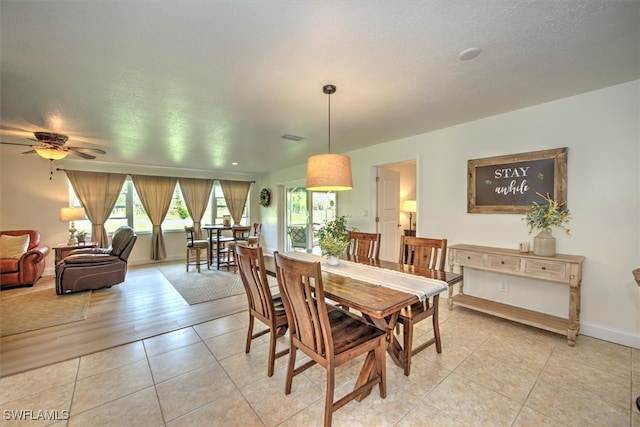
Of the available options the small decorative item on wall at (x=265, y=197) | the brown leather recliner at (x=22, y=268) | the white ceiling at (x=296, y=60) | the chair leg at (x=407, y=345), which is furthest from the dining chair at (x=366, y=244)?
the brown leather recliner at (x=22, y=268)

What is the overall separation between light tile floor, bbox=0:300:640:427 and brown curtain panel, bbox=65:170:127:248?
433 cm

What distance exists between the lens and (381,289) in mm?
1833

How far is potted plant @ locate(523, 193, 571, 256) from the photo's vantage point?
2.57 metres

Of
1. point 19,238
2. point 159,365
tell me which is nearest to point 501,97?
point 159,365

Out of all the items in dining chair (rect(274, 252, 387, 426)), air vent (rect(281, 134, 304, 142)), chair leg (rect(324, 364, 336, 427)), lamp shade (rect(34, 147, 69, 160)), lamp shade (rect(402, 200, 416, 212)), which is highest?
air vent (rect(281, 134, 304, 142))

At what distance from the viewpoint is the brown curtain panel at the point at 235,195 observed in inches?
286

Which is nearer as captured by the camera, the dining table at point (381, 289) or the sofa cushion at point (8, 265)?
the dining table at point (381, 289)

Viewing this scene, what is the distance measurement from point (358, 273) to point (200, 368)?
153 cm

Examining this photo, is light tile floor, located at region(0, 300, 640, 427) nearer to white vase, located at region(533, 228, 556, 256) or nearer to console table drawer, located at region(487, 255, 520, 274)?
console table drawer, located at region(487, 255, 520, 274)

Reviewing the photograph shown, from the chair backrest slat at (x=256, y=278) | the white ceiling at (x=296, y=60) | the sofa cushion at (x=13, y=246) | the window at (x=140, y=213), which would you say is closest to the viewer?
the white ceiling at (x=296, y=60)

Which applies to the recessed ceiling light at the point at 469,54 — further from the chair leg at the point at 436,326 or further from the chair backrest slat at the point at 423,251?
the chair leg at the point at 436,326

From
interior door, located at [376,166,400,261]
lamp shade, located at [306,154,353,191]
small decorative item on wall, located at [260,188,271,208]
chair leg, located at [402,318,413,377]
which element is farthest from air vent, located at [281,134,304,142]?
small decorative item on wall, located at [260,188,271,208]

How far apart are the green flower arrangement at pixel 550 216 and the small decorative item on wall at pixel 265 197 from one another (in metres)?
5.96

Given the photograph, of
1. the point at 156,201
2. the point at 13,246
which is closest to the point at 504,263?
the point at 156,201
